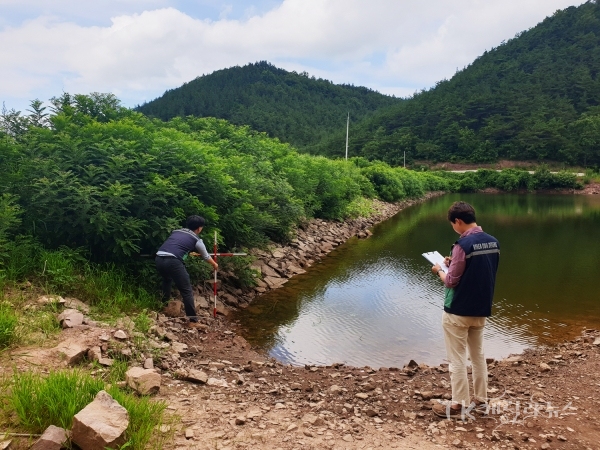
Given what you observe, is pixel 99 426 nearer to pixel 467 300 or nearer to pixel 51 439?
pixel 51 439

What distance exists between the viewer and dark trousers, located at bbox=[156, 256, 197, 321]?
7891 millimetres

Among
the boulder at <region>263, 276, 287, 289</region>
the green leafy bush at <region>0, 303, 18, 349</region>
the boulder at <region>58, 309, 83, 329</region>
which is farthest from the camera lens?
the boulder at <region>263, 276, 287, 289</region>

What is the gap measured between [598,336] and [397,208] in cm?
3172

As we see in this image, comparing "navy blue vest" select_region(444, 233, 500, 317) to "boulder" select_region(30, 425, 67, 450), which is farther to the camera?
"navy blue vest" select_region(444, 233, 500, 317)

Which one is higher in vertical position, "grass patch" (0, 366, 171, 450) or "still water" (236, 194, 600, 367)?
"grass patch" (0, 366, 171, 450)

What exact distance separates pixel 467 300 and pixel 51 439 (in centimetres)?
411

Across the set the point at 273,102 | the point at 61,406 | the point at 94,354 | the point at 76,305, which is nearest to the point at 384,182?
the point at 76,305

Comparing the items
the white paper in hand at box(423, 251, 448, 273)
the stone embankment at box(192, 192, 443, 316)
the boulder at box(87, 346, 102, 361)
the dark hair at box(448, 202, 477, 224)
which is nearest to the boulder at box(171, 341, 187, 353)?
the boulder at box(87, 346, 102, 361)

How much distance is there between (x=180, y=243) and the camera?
26.2 ft

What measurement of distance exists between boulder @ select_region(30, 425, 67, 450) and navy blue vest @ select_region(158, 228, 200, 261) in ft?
14.8

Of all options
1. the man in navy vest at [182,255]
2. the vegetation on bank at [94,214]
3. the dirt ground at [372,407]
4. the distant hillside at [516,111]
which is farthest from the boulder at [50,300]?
the distant hillside at [516,111]

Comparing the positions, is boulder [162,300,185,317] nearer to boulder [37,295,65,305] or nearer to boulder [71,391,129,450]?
boulder [37,295,65,305]

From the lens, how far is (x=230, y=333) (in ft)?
27.8

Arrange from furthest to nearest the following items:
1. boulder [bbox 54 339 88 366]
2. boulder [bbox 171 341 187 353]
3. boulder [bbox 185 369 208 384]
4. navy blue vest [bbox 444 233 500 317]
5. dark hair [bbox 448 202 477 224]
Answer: boulder [bbox 171 341 187 353] → boulder [bbox 185 369 208 384] → boulder [bbox 54 339 88 366] → dark hair [bbox 448 202 477 224] → navy blue vest [bbox 444 233 500 317]
